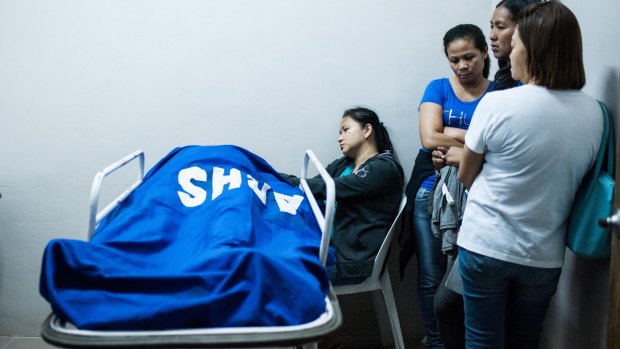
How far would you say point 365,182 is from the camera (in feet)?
7.66

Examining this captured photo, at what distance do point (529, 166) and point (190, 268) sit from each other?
85 cm

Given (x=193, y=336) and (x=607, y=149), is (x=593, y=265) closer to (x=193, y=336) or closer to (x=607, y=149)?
(x=607, y=149)

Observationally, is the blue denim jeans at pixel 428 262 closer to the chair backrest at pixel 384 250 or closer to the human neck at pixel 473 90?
A: the chair backrest at pixel 384 250

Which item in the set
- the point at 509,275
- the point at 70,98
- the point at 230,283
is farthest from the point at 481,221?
the point at 70,98

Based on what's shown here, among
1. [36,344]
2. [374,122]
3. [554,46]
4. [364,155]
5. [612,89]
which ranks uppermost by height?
[554,46]

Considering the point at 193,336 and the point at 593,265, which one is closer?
the point at 193,336

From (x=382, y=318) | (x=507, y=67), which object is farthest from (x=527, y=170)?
(x=382, y=318)

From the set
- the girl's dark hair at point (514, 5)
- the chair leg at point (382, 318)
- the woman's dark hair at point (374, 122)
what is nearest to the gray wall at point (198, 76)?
the woman's dark hair at point (374, 122)

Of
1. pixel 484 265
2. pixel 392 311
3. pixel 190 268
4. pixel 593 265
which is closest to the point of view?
pixel 190 268

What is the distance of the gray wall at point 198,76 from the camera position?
263 cm

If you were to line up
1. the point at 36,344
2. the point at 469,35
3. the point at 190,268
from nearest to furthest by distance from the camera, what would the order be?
the point at 190,268, the point at 469,35, the point at 36,344

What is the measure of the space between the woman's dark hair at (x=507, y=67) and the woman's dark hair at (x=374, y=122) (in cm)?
67

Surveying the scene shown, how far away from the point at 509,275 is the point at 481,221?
0.16m

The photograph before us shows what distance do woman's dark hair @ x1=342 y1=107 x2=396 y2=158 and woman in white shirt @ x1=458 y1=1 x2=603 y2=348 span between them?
91 cm
